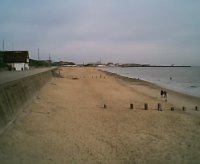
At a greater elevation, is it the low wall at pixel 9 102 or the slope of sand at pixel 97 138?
the low wall at pixel 9 102

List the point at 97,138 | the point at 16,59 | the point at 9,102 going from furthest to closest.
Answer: the point at 16,59 < the point at 9,102 < the point at 97,138

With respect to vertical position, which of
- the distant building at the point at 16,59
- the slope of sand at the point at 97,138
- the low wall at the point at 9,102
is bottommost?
the slope of sand at the point at 97,138

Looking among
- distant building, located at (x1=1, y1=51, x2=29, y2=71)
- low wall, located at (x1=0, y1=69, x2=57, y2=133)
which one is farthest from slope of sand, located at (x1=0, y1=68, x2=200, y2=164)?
distant building, located at (x1=1, y1=51, x2=29, y2=71)

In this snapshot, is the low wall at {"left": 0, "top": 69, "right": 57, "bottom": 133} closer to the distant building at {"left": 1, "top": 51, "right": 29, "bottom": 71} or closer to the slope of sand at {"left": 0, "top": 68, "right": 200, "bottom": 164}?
the slope of sand at {"left": 0, "top": 68, "right": 200, "bottom": 164}

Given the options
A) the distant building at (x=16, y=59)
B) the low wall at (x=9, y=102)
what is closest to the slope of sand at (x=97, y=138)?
the low wall at (x=9, y=102)

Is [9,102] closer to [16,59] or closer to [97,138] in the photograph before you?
[97,138]

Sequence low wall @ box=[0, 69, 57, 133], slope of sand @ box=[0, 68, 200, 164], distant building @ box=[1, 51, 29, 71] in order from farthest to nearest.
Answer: distant building @ box=[1, 51, 29, 71] < low wall @ box=[0, 69, 57, 133] < slope of sand @ box=[0, 68, 200, 164]

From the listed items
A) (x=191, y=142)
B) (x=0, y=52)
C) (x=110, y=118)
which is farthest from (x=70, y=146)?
(x=0, y=52)

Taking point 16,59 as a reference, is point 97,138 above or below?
below

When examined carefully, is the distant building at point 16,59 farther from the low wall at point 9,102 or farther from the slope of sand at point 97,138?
the low wall at point 9,102

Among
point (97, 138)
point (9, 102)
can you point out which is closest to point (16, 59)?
point (9, 102)

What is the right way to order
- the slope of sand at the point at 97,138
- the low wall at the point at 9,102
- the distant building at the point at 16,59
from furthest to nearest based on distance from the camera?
1. the distant building at the point at 16,59
2. the low wall at the point at 9,102
3. the slope of sand at the point at 97,138

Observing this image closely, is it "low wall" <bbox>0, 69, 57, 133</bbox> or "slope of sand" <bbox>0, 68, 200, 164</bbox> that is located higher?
"low wall" <bbox>0, 69, 57, 133</bbox>

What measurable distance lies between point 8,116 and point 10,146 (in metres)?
3.06
